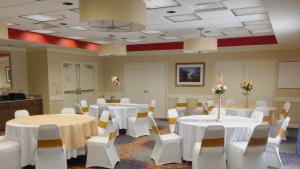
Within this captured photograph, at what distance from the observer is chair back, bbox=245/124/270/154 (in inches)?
136

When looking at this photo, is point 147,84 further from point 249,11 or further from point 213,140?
point 213,140

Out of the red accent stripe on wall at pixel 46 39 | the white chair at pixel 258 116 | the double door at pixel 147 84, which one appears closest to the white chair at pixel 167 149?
the white chair at pixel 258 116

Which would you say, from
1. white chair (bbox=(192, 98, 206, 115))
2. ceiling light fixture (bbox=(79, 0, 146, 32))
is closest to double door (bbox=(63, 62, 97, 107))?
white chair (bbox=(192, 98, 206, 115))

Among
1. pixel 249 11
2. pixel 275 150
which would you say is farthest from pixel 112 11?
pixel 275 150

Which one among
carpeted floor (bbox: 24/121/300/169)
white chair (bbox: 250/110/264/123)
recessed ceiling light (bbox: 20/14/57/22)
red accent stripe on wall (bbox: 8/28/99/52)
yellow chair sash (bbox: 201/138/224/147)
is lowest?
carpeted floor (bbox: 24/121/300/169)

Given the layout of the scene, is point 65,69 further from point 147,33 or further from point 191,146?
point 191,146

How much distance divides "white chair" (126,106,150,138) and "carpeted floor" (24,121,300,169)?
346 millimetres

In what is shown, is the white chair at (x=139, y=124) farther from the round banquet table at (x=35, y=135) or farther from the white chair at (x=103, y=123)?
the round banquet table at (x=35, y=135)

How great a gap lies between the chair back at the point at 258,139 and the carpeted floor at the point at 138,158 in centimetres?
115

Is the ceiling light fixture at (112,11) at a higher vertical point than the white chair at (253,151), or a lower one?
higher

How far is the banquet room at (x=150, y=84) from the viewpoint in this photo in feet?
11.8

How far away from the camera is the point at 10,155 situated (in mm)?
3680

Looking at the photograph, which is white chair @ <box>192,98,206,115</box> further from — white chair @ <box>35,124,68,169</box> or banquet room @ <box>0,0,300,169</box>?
white chair @ <box>35,124,68,169</box>

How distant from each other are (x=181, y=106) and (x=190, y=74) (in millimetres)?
1277
